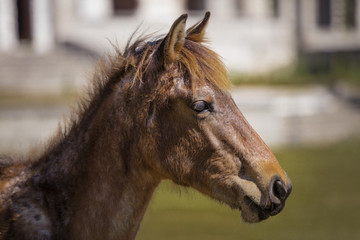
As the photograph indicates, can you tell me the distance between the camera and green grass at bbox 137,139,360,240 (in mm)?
6816

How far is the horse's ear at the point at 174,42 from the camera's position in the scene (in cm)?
241

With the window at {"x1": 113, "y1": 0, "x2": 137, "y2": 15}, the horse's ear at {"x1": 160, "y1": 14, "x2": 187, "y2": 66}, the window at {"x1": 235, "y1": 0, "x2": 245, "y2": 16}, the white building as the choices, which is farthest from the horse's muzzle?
the window at {"x1": 235, "y1": 0, "x2": 245, "y2": 16}

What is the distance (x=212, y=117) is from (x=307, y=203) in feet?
19.2

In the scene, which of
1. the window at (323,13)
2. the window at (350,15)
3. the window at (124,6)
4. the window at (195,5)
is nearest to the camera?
Result: the window at (195,5)

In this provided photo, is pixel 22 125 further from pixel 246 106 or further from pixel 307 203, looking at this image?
pixel 307 203

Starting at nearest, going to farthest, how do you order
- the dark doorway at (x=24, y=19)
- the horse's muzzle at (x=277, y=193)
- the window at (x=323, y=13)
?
the horse's muzzle at (x=277, y=193) < the dark doorway at (x=24, y=19) < the window at (x=323, y=13)

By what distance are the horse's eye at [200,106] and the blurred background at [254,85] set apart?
486 mm

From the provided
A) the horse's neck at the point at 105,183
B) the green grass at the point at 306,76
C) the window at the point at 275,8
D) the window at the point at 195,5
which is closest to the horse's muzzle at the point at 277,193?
the horse's neck at the point at 105,183

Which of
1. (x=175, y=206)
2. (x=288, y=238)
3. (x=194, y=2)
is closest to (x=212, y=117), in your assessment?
(x=288, y=238)

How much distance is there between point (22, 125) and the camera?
1105cm

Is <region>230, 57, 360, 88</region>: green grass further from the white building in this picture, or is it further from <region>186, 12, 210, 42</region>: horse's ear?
<region>186, 12, 210, 42</region>: horse's ear

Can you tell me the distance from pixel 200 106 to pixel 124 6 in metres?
23.4

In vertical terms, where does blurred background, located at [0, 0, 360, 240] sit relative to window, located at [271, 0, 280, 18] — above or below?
below

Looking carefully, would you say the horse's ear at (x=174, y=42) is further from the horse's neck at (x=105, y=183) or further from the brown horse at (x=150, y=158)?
the horse's neck at (x=105, y=183)
